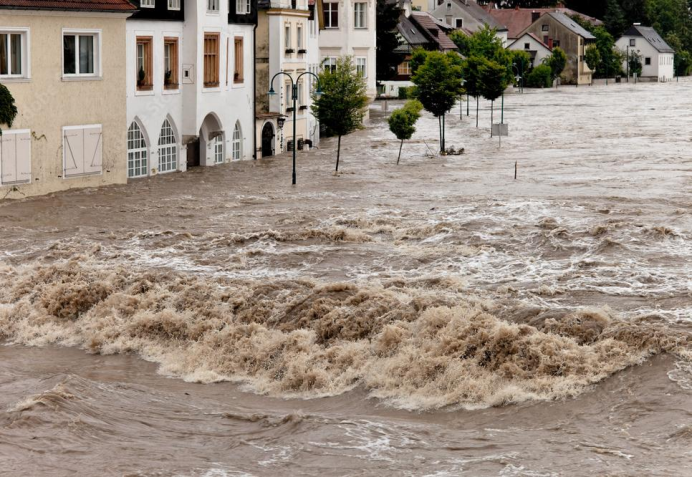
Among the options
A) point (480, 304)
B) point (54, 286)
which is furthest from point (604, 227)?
point (54, 286)

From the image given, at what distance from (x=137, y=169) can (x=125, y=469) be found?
96.5 ft

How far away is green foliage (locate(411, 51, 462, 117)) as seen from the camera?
61031 millimetres

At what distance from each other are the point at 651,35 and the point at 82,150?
132337 millimetres

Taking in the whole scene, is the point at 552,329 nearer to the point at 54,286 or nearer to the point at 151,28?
the point at 54,286

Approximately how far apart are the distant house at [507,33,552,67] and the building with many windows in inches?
3775

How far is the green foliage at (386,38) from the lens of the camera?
97438mm

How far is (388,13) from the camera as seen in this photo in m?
97.6

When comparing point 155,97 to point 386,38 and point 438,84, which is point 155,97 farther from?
point 386,38

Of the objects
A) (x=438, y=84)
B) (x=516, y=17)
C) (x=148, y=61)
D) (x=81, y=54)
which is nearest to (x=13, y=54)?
(x=81, y=54)

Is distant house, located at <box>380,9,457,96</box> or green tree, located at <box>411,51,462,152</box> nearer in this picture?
green tree, located at <box>411,51,462,152</box>

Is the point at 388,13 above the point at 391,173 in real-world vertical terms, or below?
above

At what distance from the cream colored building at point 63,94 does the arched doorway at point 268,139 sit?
12.4m

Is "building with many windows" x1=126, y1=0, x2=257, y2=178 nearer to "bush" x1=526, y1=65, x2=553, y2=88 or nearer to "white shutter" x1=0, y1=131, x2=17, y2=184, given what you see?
"white shutter" x1=0, y1=131, x2=17, y2=184

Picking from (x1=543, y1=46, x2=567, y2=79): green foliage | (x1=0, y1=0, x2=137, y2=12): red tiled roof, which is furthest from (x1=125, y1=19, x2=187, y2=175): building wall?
(x1=543, y1=46, x2=567, y2=79): green foliage
